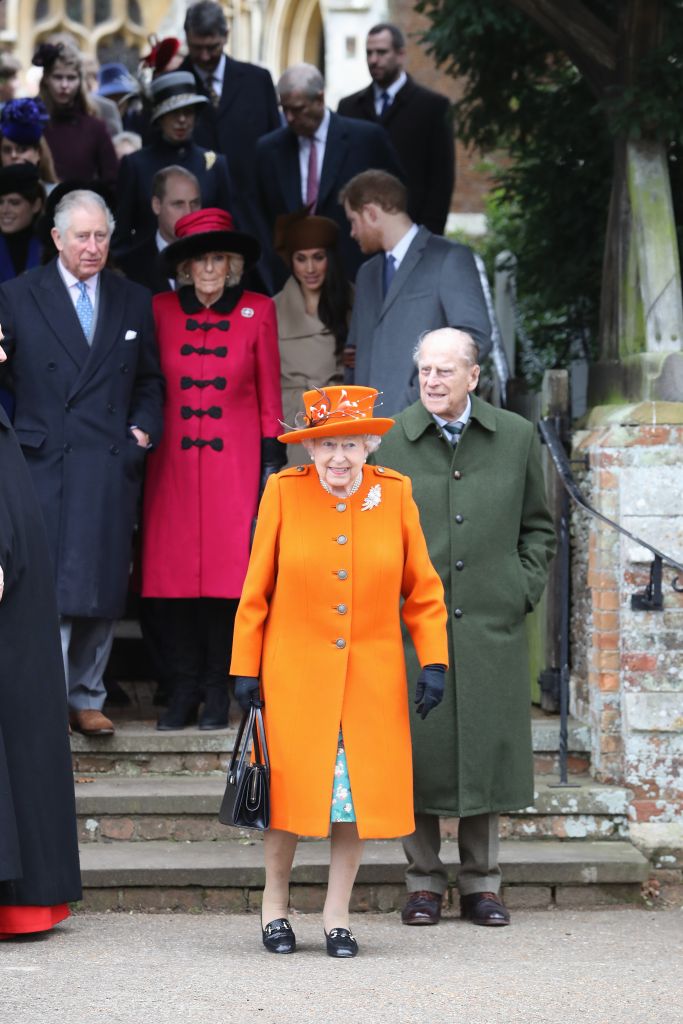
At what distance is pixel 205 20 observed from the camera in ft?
31.1

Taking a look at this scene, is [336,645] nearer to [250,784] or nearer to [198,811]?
[250,784]

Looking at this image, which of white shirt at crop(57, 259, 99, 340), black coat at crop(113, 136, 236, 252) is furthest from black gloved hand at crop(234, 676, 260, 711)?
black coat at crop(113, 136, 236, 252)

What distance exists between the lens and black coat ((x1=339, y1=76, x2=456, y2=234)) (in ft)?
31.6

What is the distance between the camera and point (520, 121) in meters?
9.29

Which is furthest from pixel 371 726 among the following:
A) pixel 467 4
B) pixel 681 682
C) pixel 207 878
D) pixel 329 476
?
pixel 467 4

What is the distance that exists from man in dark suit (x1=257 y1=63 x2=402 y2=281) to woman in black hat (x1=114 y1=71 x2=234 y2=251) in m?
0.26

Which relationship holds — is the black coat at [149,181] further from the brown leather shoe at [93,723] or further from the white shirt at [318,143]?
the brown leather shoe at [93,723]

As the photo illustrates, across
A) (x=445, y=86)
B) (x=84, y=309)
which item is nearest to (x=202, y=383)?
(x=84, y=309)

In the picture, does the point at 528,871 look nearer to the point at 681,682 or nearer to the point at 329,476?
the point at 681,682

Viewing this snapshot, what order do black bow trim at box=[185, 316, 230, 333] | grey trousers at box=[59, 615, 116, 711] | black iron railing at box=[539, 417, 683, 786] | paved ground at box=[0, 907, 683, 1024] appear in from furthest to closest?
black bow trim at box=[185, 316, 230, 333] → grey trousers at box=[59, 615, 116, 711] → black iron railing at box=[539, 417, 683, 786] → paved ground at box=[0, 907, 683, 1024]

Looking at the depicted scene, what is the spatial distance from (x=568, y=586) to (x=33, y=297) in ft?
7.55

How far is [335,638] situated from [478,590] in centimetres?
72

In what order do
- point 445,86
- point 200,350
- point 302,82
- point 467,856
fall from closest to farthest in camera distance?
point 467,856, point 200,350, point 302,82, point 445,86

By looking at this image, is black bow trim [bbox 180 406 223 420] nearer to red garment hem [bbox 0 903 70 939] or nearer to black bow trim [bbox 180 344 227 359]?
black bow trim [bbox 180 344 227 359]
